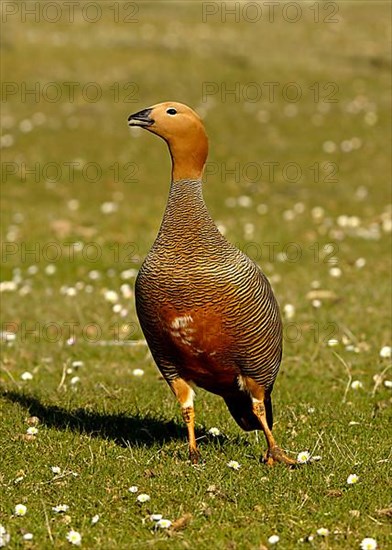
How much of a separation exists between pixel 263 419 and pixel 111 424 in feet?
5.18

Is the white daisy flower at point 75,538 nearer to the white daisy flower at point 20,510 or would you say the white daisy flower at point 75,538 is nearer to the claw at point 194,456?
the white daisy flower at point 20,510

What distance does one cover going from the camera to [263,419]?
691 cm

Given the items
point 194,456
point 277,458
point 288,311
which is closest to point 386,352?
point 288,311

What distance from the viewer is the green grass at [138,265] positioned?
5.89 metres

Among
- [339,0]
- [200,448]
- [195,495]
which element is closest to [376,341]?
[200,448]

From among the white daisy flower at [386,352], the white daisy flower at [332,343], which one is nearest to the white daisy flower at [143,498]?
the white daisy flower at [332,343]

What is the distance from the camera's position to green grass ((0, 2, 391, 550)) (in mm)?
5895

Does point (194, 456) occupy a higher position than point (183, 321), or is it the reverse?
point (183, 321)

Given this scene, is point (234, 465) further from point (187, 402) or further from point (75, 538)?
point (75, 538)

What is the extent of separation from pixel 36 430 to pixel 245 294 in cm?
217

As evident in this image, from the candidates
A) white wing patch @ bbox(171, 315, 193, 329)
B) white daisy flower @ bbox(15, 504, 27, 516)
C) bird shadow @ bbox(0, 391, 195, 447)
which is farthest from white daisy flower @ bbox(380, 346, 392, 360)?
white daisy flower @ bbox(15, 504, 27, 516)

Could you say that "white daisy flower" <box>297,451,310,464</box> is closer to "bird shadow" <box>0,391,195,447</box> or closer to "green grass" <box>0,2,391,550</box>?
"green grass" <box>0,2,391,550</box>

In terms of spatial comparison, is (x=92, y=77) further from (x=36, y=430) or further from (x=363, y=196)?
(x=36, y=430)

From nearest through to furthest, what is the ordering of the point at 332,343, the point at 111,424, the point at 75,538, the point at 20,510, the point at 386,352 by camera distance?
1. the point at 75,538
2. the point at 20,510
3. the point at 111,424
4. the point at 332,343
5. the point at 386,352
